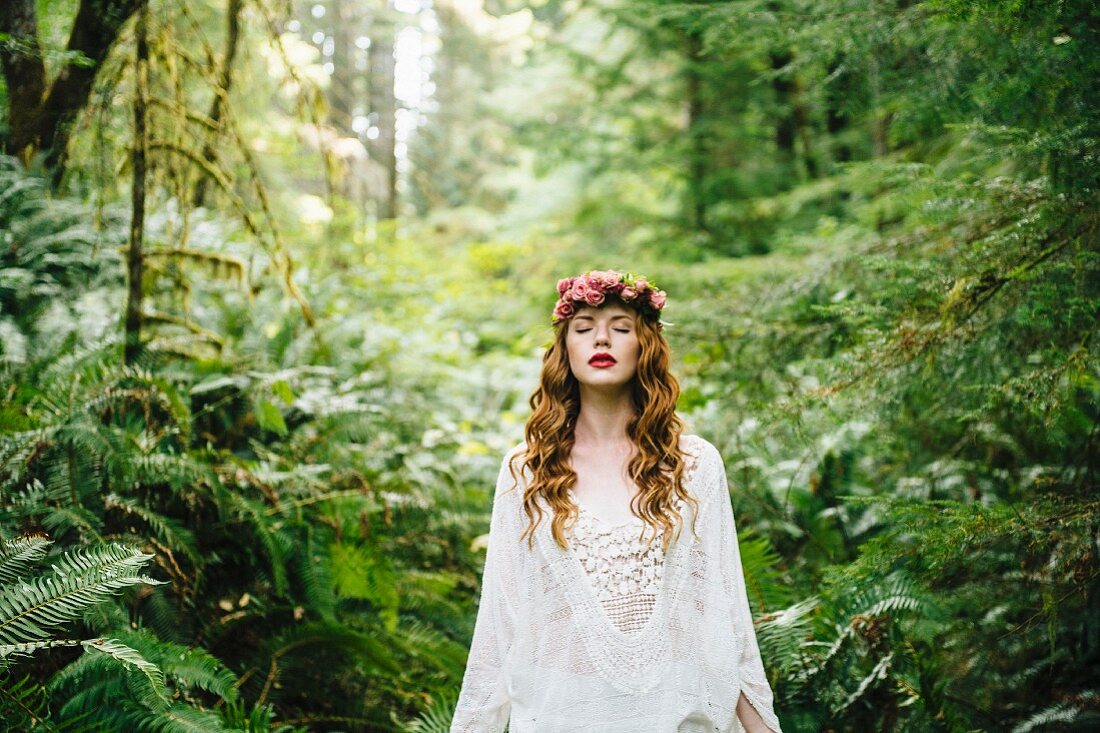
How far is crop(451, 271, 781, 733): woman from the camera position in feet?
7.64

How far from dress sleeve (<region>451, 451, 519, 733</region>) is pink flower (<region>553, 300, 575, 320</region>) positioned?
689mm

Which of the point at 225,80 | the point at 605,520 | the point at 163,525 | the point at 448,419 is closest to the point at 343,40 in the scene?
the point at 448,419

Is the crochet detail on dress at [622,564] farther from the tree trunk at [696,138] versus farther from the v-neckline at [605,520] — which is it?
the tree trunk at [696,138]

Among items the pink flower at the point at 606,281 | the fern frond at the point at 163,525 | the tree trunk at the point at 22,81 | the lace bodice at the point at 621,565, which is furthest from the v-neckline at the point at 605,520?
the tree trunk at the point at 22,81

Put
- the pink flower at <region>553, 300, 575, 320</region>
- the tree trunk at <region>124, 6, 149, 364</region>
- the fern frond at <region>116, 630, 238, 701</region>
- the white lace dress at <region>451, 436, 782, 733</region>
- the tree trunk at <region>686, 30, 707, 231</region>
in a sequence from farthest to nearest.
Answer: the tree trunk at <region>686, 30, 707, 231</region> → the tree trunk at <region>124, 6, 149, 364</region> → the fern frond at <region>116, 630, 238, 701</region> → the pink flower at <region>553, 300, 575, 320</region> → the white lace dress at <region>451, 436, 782, 733</region>

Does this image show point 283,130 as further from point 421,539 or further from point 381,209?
point 421,539

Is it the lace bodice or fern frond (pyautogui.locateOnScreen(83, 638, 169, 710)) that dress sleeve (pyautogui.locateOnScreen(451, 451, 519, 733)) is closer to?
the lace bodice

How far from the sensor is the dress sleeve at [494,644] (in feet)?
8.11

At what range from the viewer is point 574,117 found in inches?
432

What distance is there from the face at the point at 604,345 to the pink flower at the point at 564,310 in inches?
0.8

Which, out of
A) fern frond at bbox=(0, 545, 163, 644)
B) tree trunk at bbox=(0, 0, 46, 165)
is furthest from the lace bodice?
tree trunk at bbox=(0, 0, 46, 165)

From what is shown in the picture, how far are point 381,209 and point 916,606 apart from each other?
13.5 metres

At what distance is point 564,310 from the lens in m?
2.77

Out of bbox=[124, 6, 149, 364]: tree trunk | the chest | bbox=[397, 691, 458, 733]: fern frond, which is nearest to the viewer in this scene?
the chest
